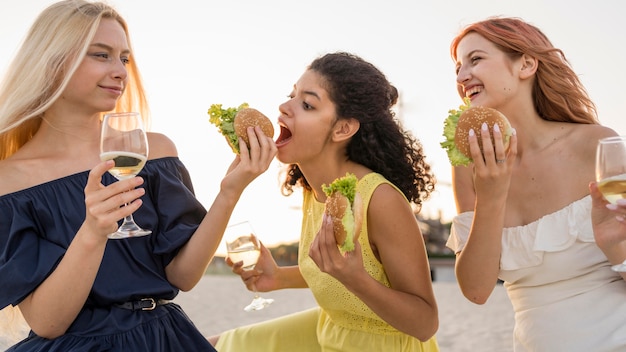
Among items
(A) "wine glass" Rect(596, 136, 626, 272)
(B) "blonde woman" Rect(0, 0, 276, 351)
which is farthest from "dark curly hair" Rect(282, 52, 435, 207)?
(A) "wine glass" Rect(596, 136, 626, 272)

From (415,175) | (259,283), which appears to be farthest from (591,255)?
(259,283)

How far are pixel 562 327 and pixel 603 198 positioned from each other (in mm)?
921

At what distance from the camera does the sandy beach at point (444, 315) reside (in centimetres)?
1205

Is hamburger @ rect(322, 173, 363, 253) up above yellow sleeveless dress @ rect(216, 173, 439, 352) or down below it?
above

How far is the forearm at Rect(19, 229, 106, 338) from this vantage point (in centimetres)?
372

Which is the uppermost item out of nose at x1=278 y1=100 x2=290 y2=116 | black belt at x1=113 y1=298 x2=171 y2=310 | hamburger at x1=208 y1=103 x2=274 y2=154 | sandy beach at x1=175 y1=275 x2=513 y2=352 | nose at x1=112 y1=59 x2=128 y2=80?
nose at x1=112 y1=59 x2=128 y2=80

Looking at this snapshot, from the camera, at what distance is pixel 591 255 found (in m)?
4.30

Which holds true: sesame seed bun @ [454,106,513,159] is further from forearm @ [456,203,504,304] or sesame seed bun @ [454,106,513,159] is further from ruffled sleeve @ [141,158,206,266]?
ruffled sleeve @ [141,158,206,266]

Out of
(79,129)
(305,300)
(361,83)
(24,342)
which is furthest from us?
(305,300)

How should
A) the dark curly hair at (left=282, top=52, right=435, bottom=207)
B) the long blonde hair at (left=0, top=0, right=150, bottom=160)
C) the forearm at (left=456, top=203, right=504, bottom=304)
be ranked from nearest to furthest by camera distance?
the forearm at (left=456, top=203, right=504, bottom=304) < the long blonde hair at (left=0, top=0, right=150, bottom=160) < the dark curly hair at (left=282, top=52, right=435, bottom=207)

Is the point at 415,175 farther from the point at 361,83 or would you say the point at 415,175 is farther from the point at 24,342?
the point at 24,342

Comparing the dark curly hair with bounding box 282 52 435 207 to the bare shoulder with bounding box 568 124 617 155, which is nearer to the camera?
the bare shoulder with bounding box 568 124 617 155

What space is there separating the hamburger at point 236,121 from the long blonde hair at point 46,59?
2.63 ft

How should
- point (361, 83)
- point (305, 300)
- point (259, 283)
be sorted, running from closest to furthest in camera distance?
point (361, 83), point (259, 283), point (305, 300)
